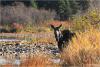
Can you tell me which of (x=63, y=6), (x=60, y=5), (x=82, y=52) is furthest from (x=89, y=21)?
(x=63, y=6)

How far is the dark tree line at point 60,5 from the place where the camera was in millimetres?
46456

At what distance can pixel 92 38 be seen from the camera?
1689cm

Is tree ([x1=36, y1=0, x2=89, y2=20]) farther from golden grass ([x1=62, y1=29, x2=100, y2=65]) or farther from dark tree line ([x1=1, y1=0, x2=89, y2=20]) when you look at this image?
golden grass ([x1=62, y1=29, x2=100, y2=65])

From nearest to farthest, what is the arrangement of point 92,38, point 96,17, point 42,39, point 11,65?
point 11,65
point 92,38
point 96,17
point 42,39

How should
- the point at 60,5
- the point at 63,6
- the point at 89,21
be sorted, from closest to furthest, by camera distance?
the point at 89,21, the point at 60,5, the point at 63,6

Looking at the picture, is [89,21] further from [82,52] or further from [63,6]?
[63,6]

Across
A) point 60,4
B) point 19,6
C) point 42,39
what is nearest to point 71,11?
point 60,4

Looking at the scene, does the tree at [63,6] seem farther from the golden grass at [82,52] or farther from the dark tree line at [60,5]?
the golden grass at [82,52]

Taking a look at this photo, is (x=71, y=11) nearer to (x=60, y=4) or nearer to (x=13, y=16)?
(x=60, y=4)

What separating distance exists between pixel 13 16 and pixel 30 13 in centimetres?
209

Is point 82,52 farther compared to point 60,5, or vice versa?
point 60,5

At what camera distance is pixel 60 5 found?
49719 mm

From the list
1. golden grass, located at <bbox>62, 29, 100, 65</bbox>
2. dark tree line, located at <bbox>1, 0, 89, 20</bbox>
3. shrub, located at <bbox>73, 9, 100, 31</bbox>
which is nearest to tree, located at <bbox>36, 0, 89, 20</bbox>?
dark tree line, located at <bbox>1, 0, 89, 20</bbox>

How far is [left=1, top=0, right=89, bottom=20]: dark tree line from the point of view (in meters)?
46.5
